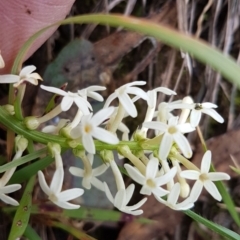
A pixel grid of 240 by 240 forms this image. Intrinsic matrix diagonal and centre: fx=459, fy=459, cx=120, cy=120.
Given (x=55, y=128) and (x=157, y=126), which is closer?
(x=157, y=126)

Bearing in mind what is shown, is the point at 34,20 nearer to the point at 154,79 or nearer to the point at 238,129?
the point at 154,79

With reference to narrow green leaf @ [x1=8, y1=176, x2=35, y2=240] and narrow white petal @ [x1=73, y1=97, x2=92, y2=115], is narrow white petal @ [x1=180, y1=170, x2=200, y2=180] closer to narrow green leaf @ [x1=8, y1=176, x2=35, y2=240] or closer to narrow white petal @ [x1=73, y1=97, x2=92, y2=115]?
narrow white petal @ [x1=73, y1=97, x2=92, y2=115]

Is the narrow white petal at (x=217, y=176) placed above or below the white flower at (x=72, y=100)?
below

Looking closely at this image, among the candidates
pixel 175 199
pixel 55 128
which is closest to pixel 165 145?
pixel 175 199

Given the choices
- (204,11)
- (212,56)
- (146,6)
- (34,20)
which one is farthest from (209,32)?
(212,56)

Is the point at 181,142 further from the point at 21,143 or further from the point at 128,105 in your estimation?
the point at 21,143

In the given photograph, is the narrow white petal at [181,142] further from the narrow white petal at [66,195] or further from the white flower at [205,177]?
the narrow white petal at [66,195]

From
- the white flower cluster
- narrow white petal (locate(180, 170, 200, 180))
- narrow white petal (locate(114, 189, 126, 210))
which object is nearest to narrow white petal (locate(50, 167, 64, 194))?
the white flower cluster

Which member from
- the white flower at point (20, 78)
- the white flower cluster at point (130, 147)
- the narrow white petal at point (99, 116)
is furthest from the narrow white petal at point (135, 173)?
the white flower at point (20, 78)

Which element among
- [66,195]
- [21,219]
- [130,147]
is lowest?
[21,219]
